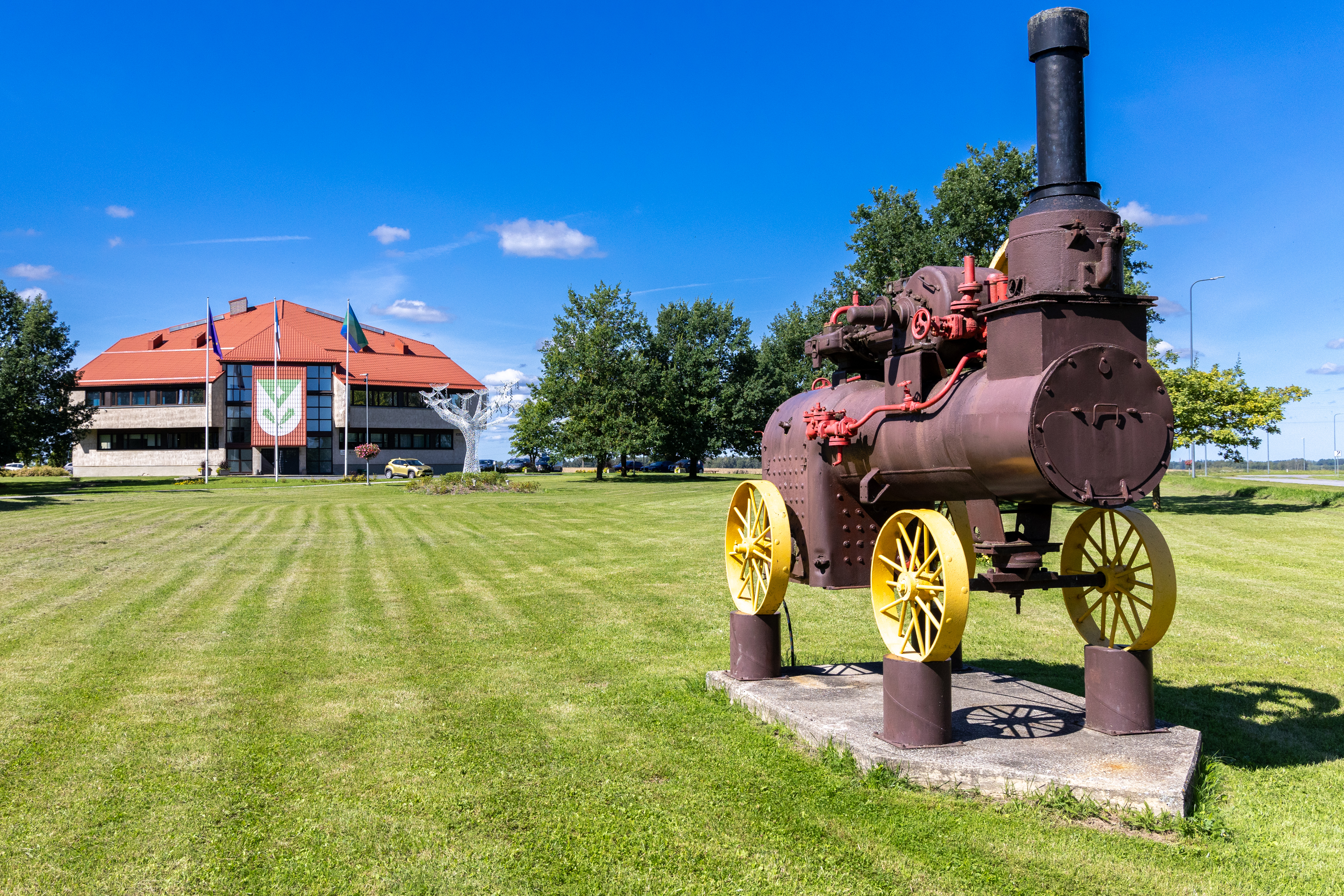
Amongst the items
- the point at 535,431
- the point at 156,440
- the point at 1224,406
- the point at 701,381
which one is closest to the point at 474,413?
the point at 535,431

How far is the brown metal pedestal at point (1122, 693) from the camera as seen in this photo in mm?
5836

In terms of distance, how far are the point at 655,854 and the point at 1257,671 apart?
6737 millimetres

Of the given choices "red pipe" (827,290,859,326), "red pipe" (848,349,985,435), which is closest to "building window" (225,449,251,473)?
"red pipe" (827,290,859,326)

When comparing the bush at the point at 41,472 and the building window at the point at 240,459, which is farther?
the building window at the point at 240,459

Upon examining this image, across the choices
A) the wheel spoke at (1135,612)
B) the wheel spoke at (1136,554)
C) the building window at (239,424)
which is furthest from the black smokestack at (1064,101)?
the building window at (239,424)

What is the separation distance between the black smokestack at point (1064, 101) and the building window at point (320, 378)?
7026 cm

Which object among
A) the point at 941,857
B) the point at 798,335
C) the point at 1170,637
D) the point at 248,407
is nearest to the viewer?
the point at 941,857

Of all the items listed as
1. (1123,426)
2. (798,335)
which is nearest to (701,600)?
(1123,426)

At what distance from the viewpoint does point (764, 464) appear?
25.7 feet

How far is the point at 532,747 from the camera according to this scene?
640 cm

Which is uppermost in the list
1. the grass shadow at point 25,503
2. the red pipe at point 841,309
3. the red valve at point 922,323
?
the red pipe at point 841,309

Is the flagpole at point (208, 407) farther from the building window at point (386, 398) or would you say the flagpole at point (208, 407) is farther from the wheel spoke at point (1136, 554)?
the wheel spoke at point (1136, 554)

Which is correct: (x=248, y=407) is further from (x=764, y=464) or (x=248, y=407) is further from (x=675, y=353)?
(x=764, y=464)

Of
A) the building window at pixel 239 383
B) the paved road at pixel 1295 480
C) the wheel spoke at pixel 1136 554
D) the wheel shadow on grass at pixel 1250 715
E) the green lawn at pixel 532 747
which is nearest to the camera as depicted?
the green lawn at pixel 532 747
